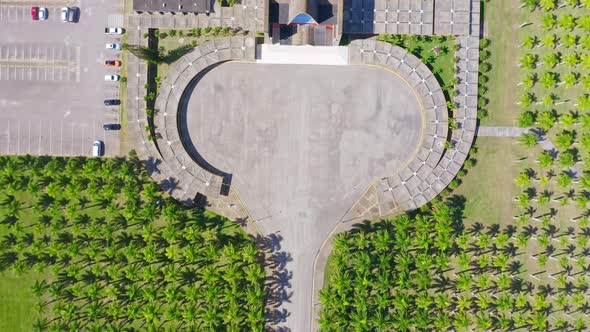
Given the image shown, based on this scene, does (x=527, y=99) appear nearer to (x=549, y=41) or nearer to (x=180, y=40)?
(x=549, y=41)

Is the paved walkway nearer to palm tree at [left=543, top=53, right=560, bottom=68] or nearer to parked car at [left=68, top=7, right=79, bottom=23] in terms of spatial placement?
palm tree at [left=543, top=53, right=560, bottom=68]

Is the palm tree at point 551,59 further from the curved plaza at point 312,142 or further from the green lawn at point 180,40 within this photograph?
the green lawn at point 180,40

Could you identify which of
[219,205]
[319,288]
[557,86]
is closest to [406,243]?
[319,288]

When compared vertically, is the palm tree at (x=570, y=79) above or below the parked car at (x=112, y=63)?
below

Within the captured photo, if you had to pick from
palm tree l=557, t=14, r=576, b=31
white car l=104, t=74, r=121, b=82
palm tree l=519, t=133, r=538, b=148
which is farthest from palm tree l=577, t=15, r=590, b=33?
white car l=104, t=74, r=121, b=82

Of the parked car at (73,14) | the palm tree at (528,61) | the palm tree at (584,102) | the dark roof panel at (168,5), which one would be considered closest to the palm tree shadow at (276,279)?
the dark roof panel at (168,5)

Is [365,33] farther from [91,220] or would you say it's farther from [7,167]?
[7,167]

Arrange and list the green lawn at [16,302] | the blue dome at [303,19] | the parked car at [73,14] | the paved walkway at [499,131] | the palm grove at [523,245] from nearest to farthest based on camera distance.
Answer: the blue dome at [303,19], the palm grove at [523,245], the green lawn at [16,302], the parked car at [73,14], the paved walkway at [499,131]
